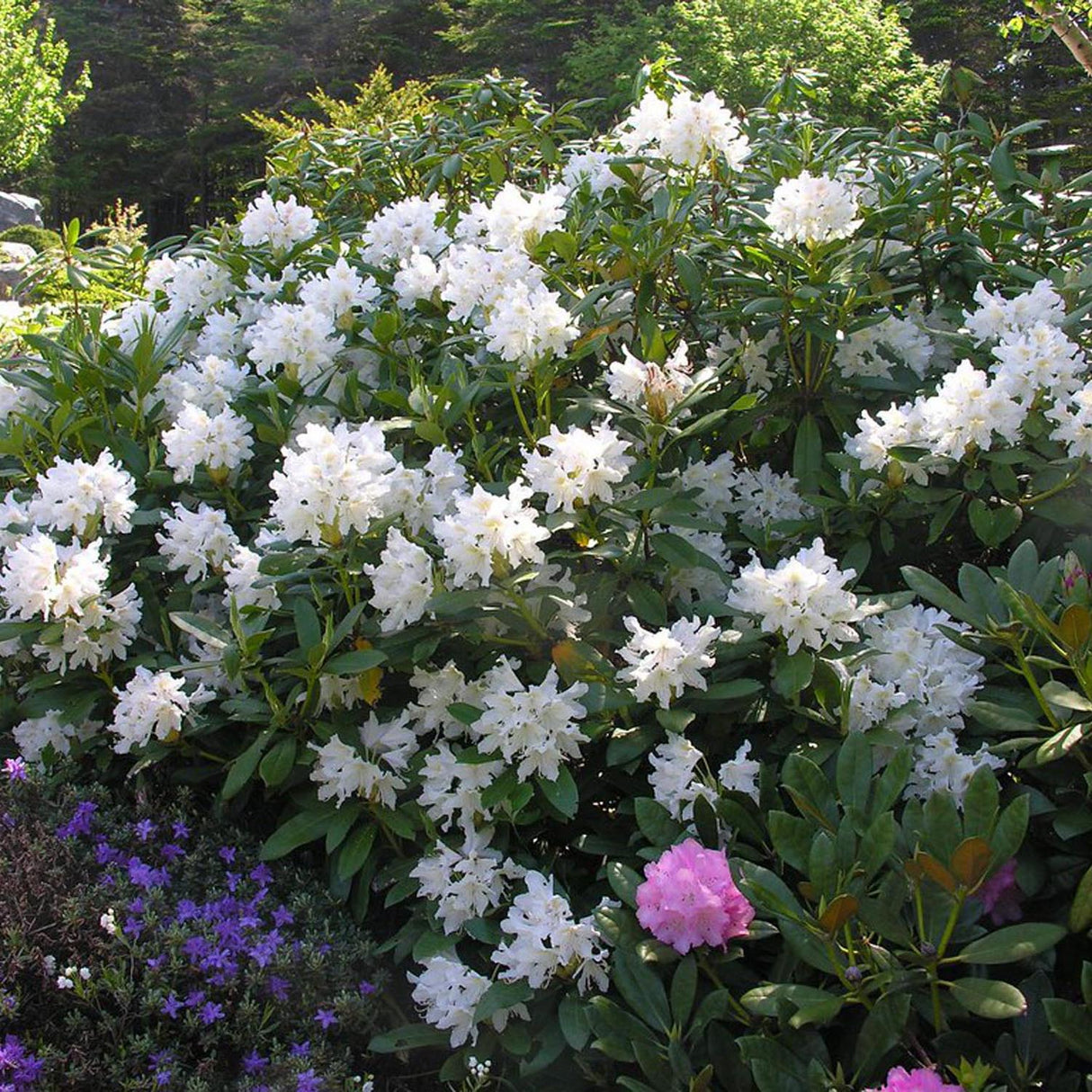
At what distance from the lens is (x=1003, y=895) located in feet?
5.43

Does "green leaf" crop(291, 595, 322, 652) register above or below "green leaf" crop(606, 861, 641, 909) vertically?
above

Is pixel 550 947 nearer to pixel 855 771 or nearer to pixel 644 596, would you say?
pixel 855 771

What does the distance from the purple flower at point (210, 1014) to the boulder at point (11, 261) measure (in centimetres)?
1094

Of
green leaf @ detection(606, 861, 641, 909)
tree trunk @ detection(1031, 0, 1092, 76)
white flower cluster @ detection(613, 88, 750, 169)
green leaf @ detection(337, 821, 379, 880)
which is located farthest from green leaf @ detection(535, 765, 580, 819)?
tree trunk @ detection(1031, 0, 1092, 76)

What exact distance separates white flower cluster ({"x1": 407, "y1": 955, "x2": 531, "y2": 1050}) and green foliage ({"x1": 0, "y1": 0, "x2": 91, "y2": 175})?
19234 mm

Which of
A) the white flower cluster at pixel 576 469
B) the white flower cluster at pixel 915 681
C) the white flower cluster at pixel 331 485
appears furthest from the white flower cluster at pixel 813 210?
the white flower cluster at pixel 331 485

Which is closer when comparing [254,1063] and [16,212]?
[254,1063]

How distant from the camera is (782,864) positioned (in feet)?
5.65

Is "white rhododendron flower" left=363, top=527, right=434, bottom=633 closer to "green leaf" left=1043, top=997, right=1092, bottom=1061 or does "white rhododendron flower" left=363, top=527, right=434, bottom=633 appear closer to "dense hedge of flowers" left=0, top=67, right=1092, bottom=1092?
"dense hedge of flowers" left=0, top=67, right=1092, bottom=1092

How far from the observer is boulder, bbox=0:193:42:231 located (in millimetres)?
16203

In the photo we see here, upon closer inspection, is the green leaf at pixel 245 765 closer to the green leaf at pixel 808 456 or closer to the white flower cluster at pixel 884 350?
the green leaf at pixel 808 456

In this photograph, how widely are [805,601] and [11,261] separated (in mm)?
12729

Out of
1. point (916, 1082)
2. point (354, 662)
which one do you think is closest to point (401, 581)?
point (354, 662)

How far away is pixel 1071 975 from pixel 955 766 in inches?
12.9
